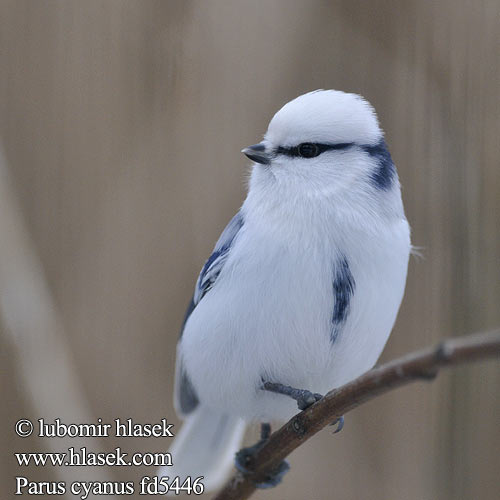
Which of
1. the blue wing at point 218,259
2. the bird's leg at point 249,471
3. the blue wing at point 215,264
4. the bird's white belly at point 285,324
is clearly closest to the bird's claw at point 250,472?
the bird's leg at point 249,471

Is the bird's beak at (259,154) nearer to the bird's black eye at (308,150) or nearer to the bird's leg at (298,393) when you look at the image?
the bird's black eye at (308,150)

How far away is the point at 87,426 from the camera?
6.13 feet

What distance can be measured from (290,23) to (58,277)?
123 centimetres

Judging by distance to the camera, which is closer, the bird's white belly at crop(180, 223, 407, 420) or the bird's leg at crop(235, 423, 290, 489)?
the bird's white belly at crop(180, 223, 407, 420)

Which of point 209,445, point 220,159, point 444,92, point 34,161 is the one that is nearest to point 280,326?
point 209,445

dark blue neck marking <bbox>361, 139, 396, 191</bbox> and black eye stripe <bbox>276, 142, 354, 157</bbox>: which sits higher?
black eye stripe <bbox>276, 142, 354, 157</bbox>

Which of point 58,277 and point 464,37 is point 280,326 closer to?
point 58,277

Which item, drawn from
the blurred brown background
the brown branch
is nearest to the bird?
the brown branch

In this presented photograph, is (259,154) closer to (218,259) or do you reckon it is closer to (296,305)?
(218,259)

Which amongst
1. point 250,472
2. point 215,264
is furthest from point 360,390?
point 215,264

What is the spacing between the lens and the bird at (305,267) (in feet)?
4.83

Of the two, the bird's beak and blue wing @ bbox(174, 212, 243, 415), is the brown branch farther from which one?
the bird's beak

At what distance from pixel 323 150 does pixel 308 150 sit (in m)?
0.03

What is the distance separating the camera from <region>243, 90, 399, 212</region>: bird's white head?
1.53 m
